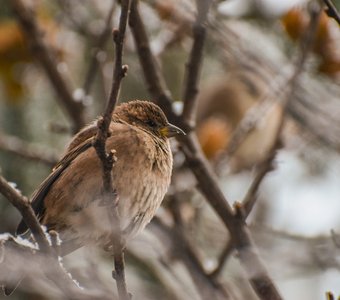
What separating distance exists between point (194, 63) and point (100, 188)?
1.13m

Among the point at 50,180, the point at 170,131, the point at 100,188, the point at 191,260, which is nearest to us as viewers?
the point at 100,188

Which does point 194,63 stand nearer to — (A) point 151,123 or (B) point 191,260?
(A) point 151,123

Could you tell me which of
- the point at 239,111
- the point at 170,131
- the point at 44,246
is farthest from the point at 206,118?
the point at 44,246

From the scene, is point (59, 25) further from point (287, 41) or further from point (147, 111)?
point (147, 111)

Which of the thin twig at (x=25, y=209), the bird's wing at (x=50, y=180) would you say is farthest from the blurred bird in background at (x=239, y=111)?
the thin twig at (x=25, y=209)

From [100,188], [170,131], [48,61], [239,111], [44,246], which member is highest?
[239,111]

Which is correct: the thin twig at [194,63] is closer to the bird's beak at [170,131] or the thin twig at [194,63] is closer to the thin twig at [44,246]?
the bird's beak at [170,131]

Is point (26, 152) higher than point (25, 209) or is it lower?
higher

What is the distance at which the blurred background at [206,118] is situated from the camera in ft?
19.5

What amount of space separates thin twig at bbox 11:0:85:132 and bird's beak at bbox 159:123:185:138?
147cm

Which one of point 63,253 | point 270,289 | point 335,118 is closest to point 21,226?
point 63,253

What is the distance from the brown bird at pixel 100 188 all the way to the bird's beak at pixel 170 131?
16cm

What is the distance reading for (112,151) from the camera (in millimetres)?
3652

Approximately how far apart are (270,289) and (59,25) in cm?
382
